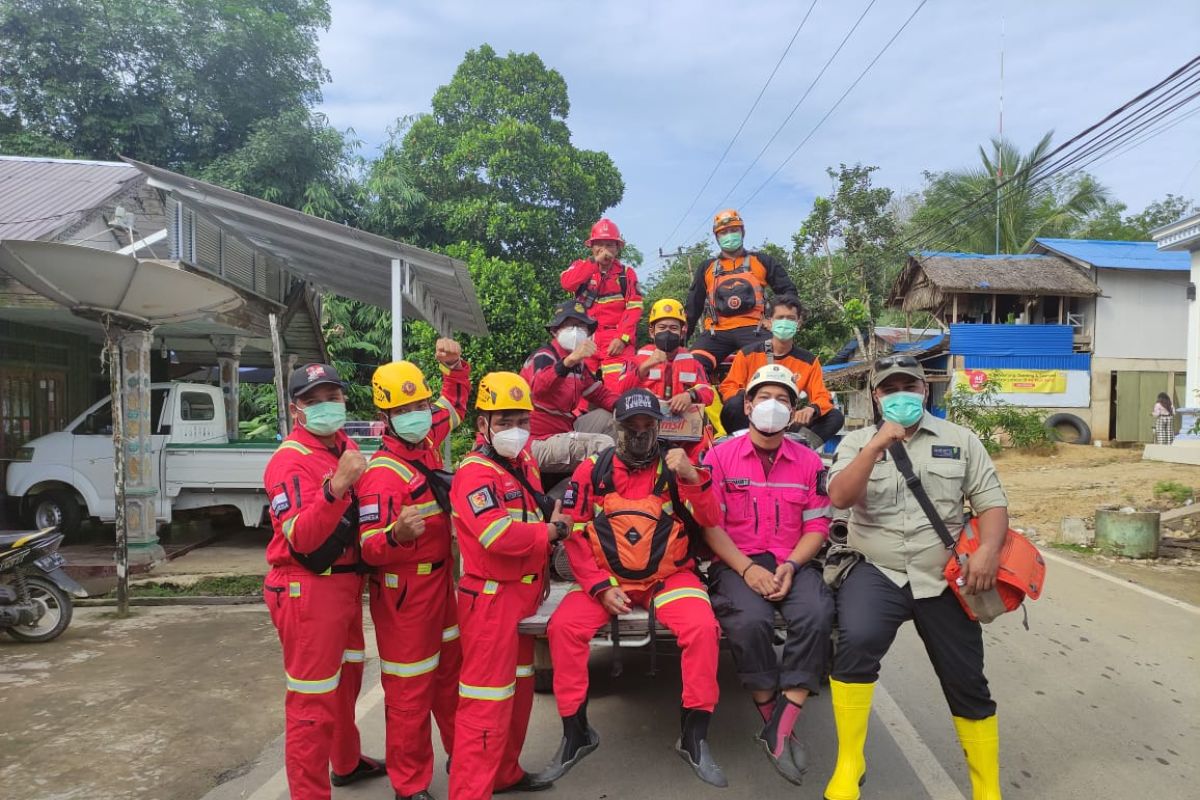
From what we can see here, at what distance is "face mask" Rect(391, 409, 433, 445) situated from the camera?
3.44 m

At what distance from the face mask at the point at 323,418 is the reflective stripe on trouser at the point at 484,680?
868 millimetres

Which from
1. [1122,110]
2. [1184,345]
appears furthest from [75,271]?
[1184,345]

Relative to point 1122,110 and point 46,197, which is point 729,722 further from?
point 46,197

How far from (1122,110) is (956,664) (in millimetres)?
9063

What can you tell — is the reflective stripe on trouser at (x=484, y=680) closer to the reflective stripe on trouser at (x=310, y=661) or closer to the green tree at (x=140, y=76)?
the reflective stripe on trouser at (x=310, y=661)

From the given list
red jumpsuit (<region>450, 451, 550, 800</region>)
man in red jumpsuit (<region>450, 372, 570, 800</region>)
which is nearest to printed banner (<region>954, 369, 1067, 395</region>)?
man in red jumpsuit (<region>450, 372, 570, 800</region>)

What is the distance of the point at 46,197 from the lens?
10711mm

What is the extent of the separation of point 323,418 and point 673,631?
5.68 ft

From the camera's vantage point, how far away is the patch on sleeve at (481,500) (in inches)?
125

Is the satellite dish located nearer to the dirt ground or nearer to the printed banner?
the dirt ground

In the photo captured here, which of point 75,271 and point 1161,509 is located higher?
point 75,271

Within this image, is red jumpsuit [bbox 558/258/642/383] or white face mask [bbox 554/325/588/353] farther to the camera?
red jumpsuit [bbox 558/258/642/383]

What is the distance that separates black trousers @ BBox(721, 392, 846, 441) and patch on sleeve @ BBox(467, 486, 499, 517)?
235cm

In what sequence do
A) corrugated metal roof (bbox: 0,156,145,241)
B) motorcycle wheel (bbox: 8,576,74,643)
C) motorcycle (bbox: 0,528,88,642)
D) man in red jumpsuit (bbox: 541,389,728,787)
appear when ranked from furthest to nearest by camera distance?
corrugated metal roof (bbox: 0,156,145,241) → motorcycle wheel (bbox: 8,576,74,643) → motorcycle (bbox: 0,528,88,642) → man in red jumpsuit (bbox: 541,389,728,787)
